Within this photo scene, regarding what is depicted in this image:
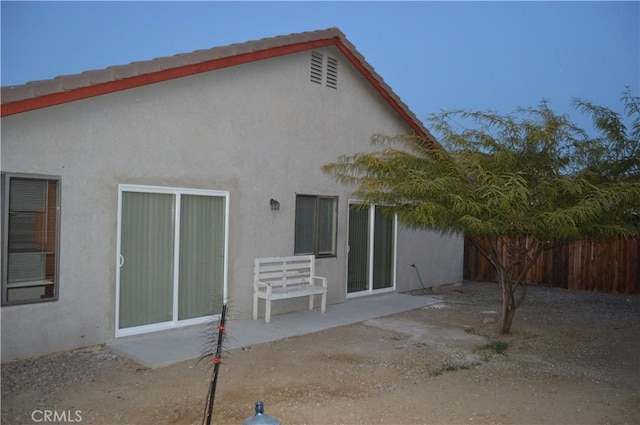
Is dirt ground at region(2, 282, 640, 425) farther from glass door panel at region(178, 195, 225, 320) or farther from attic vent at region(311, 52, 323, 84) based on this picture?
attic vent at region(311, 52, 323, 84)

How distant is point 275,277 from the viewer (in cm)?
912

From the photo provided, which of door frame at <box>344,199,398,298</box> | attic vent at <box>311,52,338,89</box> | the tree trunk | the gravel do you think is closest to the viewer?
the gravel

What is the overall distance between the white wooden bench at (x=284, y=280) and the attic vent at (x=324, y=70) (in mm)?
3461

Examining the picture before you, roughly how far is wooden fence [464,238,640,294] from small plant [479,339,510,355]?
6840mm

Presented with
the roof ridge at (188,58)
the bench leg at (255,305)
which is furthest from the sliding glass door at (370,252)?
the roof ridge at (188,58)

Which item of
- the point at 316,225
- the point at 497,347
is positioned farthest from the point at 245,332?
the point at 497,347

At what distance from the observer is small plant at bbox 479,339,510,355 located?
740 cm

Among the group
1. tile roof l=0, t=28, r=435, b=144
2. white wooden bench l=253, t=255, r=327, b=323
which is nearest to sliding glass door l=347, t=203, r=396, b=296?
white wooden bench l=253, t=255, r=327, b=323

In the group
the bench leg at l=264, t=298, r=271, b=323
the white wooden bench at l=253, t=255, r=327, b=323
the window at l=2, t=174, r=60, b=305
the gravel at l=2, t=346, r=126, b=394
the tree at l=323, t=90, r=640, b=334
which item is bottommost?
the gravel at l=2, t=346, r=126, b=394

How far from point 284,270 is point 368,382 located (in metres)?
3.74

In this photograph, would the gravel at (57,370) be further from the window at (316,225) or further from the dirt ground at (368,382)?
the window at (316,225)

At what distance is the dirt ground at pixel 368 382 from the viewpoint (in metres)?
4.82

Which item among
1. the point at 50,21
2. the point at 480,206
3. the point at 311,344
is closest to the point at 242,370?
the point at 311,344

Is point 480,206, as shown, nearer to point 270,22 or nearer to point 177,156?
point 177,156
